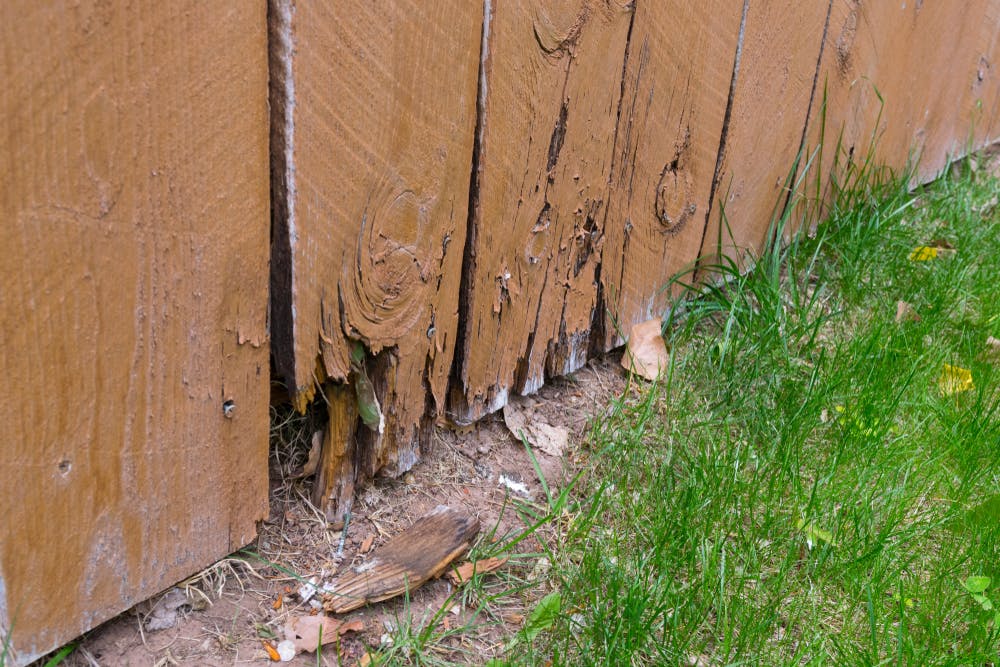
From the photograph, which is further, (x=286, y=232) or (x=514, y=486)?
(x=514, y=486)

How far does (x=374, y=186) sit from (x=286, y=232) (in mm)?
181

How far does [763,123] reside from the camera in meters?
2.47

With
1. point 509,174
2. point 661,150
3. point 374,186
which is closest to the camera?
point 374,186

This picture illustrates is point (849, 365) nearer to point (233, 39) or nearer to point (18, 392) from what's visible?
point (233, 39)

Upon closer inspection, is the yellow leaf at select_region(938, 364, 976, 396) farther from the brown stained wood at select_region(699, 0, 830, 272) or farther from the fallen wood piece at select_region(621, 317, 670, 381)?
the fallen wood piece at select_region(621, 317, 670, 381)

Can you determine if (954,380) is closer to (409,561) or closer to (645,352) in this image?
(645,352)

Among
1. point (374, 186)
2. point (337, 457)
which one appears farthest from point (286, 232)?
point (337, 457)

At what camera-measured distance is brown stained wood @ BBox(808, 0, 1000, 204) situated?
8.99 ft

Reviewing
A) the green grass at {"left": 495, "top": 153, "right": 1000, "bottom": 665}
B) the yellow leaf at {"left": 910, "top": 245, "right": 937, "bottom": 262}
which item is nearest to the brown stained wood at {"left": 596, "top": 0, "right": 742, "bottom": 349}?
the green grass at {"left": 495, "top": 153, "right": 1000, "bottom": 665}

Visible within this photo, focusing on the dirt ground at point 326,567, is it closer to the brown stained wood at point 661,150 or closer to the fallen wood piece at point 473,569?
the fallen wood piece at point 473,569

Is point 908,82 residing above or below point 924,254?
above

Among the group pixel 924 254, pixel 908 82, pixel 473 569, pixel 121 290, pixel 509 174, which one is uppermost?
pixel 908 82

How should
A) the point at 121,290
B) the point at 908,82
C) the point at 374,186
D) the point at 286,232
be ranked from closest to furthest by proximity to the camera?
the point at 121,290, the point at 286,232, the point at 374,186, the point at 908,82

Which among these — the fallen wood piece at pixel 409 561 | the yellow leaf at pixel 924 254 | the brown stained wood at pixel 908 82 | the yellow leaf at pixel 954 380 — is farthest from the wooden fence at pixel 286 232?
the yellow leaf at pixel 924 254
